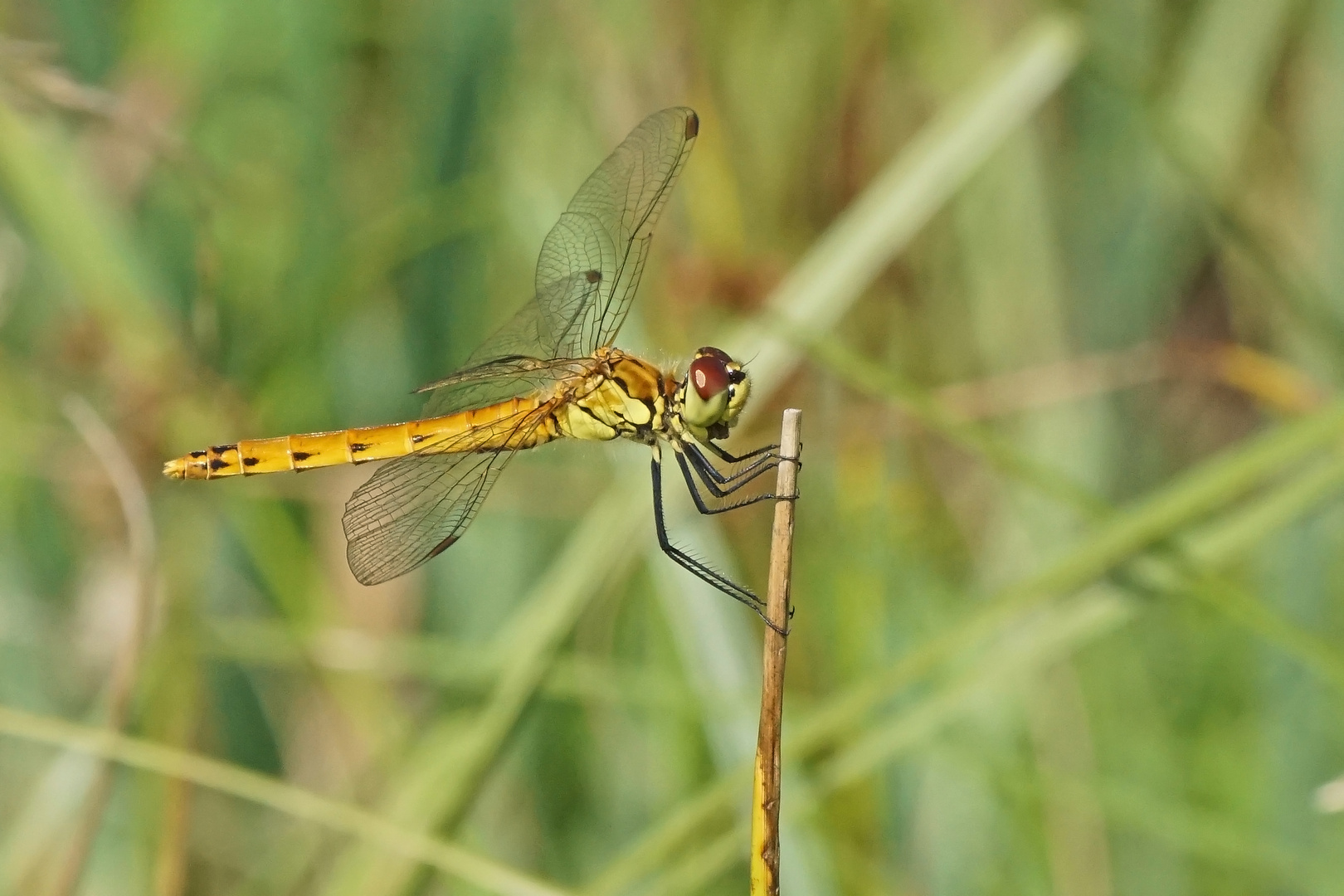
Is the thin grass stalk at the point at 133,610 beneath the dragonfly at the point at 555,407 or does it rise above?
beneath

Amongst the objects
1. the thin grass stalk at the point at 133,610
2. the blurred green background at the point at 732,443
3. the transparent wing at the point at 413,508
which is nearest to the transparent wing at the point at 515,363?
the transparent wing at the point at 413,508

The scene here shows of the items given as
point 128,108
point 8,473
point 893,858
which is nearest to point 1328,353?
point 893,858

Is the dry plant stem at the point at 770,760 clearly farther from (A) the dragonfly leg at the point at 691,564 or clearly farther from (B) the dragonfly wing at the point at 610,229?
(B) the dragonfly wing at the point at 610,229

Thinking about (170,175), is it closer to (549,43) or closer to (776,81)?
(549,43)

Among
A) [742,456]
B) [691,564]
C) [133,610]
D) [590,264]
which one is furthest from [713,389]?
[133,610]

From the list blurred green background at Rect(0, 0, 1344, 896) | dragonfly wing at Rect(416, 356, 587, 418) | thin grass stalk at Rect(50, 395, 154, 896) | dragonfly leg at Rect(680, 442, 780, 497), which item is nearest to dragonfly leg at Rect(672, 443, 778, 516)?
dragonfly leg at Rect(680, 442, 780, 497)
